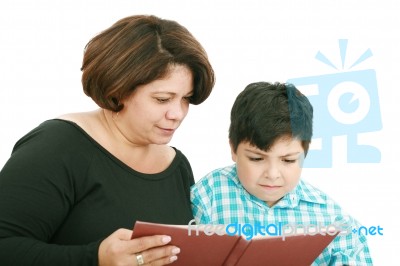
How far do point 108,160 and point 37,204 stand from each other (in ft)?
1.03

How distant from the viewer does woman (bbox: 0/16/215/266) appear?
67.9 inches

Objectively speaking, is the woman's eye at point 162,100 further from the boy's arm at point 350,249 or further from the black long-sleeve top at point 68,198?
the boy's arm at point 350,249

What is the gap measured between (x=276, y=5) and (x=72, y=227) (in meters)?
1.60

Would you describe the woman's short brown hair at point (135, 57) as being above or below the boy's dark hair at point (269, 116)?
above

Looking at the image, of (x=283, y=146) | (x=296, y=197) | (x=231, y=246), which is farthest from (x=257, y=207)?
(x=231, y=246)

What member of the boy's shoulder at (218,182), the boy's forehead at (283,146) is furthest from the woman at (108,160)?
the boy's forehead at (283,146)

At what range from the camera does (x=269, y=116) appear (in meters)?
2.07

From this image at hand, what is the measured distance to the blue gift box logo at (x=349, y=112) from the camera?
202 cm

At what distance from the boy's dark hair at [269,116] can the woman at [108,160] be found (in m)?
0.17

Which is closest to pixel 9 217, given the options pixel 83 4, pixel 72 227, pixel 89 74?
pixel 72 227

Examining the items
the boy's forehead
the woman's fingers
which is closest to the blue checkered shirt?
the boy's forehead

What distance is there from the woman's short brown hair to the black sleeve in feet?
0.84

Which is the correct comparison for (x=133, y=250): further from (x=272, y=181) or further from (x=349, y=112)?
(x=349, y=112)

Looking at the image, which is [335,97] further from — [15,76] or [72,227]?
[15,76]
